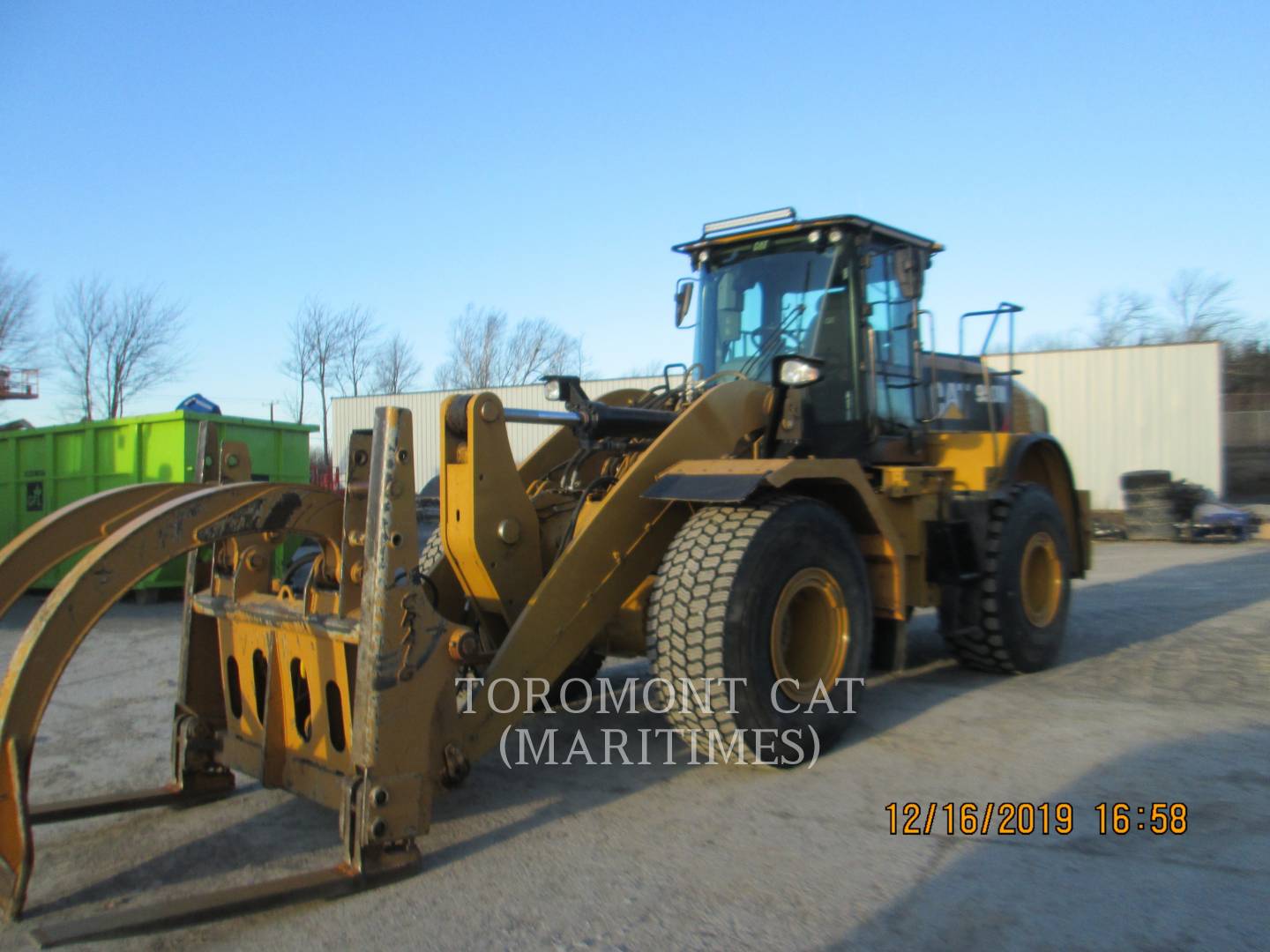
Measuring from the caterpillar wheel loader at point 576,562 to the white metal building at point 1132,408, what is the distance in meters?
15.1

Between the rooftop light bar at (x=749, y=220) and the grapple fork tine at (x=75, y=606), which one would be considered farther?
the rooftop light bar at (x=749, y=220)

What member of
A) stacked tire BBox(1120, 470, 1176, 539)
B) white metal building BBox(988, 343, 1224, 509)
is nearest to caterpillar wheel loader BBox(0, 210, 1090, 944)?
stacked tire BBox(1120, 470, 1176, 539)

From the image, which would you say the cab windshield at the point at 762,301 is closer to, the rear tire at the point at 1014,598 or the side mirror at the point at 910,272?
the side mirror at the point at 910,272

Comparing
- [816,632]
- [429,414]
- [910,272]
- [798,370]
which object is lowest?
[816,632]

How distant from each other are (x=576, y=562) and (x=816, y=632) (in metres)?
1.39

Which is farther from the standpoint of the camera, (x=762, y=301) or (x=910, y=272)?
(x=762, y=301)

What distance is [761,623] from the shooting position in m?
4.55

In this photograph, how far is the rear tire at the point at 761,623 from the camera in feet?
14.3

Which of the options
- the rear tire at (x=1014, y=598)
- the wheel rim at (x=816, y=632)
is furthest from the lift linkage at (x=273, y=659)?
the rear tire at (x=1014, y=598)

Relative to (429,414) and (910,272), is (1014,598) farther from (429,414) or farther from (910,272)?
(429,414)

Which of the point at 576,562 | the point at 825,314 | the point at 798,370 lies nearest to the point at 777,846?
the point at 576,562

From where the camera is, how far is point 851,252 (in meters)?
5.98

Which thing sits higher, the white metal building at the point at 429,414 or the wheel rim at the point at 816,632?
the white metal building at the point at 429,414

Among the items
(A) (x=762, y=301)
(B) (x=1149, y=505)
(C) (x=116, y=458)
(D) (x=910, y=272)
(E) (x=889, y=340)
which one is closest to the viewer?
(D) (x=910, y=272)
